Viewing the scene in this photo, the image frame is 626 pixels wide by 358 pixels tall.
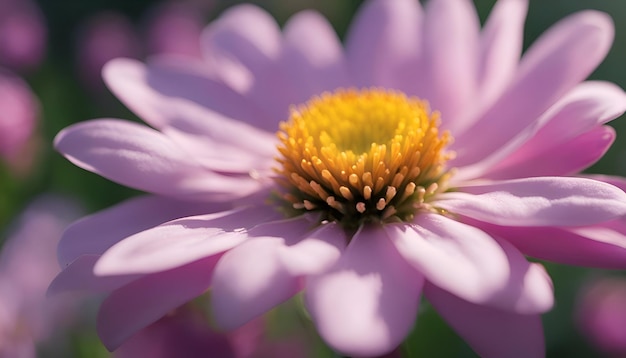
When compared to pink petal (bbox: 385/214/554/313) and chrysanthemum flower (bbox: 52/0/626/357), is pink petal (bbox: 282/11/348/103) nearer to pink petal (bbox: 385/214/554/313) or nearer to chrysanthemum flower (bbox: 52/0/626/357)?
chrysanthemum flower (bbox: 52/0/626/357)

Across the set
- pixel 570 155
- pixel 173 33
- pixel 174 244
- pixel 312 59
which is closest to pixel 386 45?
pixel 312 59

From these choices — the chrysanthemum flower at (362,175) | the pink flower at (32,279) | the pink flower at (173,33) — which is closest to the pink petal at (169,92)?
the chrysanthemum flower at (362,175)

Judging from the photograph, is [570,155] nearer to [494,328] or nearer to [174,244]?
[494,328]

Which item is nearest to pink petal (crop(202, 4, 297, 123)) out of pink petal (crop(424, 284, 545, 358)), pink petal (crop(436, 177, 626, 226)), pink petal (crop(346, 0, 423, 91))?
pink petal (crop(346, 0, 423, 91))

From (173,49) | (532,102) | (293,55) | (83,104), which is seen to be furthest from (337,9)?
(532,102)

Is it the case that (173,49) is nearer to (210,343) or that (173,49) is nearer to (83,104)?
(83,104)

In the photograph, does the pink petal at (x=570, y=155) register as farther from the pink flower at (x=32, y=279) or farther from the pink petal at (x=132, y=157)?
the pink flower at (x=32, y=279)
